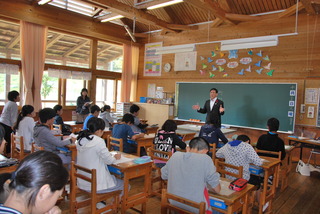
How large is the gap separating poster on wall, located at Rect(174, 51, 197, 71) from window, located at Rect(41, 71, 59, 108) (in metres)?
3.94

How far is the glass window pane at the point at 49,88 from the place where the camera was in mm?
Answer: 7555

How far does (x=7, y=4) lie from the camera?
6418 mm

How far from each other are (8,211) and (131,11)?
610 cm

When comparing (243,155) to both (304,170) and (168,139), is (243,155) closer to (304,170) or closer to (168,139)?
(168,139)

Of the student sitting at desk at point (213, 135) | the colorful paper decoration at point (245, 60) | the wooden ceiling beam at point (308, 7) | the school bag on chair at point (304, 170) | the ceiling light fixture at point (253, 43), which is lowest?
the school bag on chair at point (304, 170)

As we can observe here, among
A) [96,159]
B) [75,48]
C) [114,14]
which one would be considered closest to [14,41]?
[75,48]

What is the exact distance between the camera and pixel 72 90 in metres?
8.29

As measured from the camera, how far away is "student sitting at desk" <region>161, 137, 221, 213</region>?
197cm

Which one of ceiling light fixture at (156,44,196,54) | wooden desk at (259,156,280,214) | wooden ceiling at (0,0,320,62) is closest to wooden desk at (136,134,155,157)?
wooden desk at (259,156,280,214)

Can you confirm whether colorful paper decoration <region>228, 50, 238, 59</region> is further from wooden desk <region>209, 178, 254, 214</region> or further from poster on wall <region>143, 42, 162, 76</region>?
wooden desk <region>209, 178, 254, 214</region>

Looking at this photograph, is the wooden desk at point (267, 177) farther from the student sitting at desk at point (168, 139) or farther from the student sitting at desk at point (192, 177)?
the student sitting at desk at point (192, 177)

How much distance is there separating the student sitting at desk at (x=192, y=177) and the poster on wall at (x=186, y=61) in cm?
627

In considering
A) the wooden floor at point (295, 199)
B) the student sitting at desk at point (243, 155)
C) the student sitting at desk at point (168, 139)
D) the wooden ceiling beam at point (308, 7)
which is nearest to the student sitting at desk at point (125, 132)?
the wooden floor at point (295, 199)

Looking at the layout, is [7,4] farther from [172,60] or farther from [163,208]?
[163,208]
